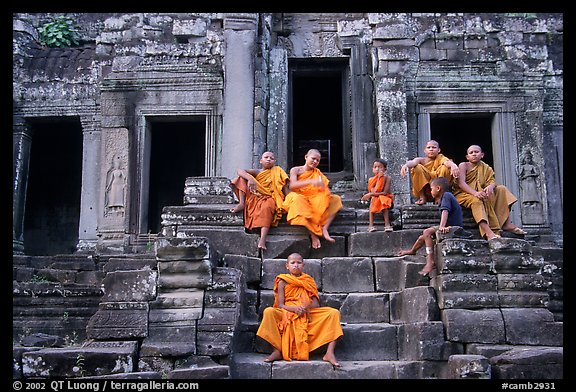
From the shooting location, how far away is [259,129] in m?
11.5

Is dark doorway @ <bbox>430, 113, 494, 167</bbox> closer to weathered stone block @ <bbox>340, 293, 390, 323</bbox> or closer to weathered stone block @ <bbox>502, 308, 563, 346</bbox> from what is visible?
weathered stone block @ <bbox>340, 293, 390, 323</bbox>

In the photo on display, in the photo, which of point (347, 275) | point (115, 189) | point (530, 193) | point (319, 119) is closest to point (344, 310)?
point (347, 275)

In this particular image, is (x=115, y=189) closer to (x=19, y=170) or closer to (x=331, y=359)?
(x=19, y=170)

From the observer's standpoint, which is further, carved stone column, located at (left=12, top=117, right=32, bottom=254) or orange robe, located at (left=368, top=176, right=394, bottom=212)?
carved stone column, located at (left=12, top=117, right=32, bottom=254)

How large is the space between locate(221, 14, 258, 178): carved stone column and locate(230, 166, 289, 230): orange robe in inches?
142

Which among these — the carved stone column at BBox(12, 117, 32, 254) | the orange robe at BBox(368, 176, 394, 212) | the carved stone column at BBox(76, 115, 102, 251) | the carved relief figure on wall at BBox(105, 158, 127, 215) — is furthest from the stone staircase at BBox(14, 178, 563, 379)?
the carved stone column at BBox(12, 117, 32, 254)

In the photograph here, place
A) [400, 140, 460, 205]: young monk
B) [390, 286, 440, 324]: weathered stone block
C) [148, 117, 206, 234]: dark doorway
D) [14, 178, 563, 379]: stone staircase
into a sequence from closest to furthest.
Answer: [14, 178, 563, 379]: stone staircase, [390, 286, 440, 324]: weathered stone block, [400, 140, 460, 205]: young monk, [148, 117, 206, 234]: dark doorway

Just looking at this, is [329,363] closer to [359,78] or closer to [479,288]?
[479,288]

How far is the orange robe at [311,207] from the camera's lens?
7367 millimetres

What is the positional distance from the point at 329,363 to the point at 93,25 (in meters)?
9.59

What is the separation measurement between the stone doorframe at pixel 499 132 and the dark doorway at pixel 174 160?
5007 mm

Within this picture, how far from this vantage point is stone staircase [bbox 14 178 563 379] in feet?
18.9

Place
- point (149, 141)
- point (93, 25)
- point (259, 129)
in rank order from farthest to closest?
1. point (93, 25)
2. point (149, 141)
3. point (259, 129)
